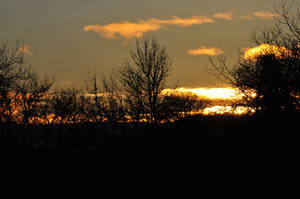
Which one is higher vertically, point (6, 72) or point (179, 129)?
point (6, 72)

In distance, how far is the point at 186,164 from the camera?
2014 cm

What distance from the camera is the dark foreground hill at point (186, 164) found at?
1733cm

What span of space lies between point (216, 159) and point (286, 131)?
13.8 ft

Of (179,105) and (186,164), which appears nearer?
(186,164)

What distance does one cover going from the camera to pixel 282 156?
18.6m

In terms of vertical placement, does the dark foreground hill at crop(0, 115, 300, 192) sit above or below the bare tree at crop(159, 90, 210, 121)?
below

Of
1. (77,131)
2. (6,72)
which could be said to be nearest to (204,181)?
(6,72)

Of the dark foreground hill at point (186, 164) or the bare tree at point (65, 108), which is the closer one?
the dark foreground hill at point (186, 164)

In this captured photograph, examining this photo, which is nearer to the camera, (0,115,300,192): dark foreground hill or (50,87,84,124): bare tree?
(0,115,300,192): dark foreground hill

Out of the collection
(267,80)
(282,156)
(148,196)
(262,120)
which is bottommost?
(148,196)

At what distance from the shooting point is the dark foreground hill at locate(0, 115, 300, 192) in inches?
682

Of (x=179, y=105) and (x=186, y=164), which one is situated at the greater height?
(x=179, y=105)

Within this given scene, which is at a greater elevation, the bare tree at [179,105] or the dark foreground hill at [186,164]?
the bare tree at [179,105]

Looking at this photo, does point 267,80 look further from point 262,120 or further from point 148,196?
point 148,196
